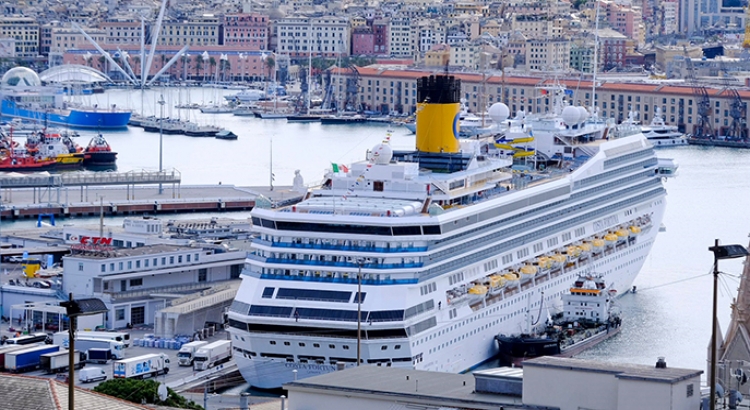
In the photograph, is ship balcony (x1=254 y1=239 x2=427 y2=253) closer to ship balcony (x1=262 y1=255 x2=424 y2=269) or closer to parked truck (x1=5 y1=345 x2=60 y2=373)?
ship balcony (x1=262 y1=255 x2=424 y2=269)

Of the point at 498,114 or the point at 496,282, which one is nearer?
the point at 496,282

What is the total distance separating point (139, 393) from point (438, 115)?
15.3 ft

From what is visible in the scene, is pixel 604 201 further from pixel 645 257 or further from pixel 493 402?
pixel 493 402

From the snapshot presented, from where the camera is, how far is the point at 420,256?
39.6ft

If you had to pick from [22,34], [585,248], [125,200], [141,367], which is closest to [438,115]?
[585,248]

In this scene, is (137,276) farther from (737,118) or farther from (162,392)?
(737,118)

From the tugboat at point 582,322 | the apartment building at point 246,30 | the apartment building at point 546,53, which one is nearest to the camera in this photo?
the tugboat at point 582,322

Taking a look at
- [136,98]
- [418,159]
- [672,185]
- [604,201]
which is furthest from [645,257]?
[136,98]

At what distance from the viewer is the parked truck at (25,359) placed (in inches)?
483

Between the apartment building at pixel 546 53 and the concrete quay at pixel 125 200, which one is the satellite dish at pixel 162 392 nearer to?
the concrete quay at pixel 125 200

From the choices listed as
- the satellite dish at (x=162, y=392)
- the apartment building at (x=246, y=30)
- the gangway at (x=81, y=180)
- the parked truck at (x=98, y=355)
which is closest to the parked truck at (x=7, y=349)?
the parked truck at (x=98, y=355)

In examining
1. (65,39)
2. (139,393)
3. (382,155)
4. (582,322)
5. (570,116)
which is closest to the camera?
(139,393)

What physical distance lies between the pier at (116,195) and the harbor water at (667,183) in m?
0.94

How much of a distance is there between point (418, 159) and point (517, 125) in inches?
94.9
